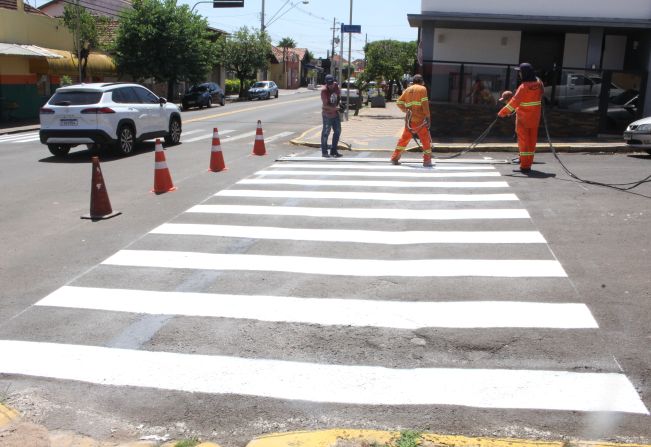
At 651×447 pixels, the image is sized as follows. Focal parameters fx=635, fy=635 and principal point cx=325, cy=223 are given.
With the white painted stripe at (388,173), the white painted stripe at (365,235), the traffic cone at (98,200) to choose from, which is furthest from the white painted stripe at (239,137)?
the white painted stripe at (365,235)

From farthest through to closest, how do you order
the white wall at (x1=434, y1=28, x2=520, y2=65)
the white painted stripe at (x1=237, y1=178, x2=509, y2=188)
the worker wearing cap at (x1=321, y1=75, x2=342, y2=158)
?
the white wall at (x1=434, y1=28, x2=520, y2=65) → the worker wearing cap at (x1=321, y1=75, x2=342, y2=158) → the white painted stripe at (x1=237, y1=178, x2=509, y2=188)

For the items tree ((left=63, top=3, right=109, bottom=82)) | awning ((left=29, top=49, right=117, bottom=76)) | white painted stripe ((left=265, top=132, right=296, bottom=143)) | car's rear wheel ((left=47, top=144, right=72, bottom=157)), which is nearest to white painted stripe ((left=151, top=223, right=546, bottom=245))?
car's rear wheel ((left=47, top=144, right=72, bottom=157))

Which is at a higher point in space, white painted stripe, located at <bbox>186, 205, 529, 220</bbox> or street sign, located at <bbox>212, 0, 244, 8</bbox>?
street sign, located at <bbox>212, 0, 244, 8</bbox>

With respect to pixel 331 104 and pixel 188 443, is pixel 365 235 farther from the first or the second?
pixel 331 104

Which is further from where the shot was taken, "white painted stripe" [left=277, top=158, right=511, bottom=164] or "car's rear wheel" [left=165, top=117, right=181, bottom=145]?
"car's rear wheel" [left=165, top=117, right=181, bottom=145]

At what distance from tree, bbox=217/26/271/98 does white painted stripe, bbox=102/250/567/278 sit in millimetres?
52082

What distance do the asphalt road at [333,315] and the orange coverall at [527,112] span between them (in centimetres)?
199

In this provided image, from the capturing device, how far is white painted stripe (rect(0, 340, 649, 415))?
401 centimetres

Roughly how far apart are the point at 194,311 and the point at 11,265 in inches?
105

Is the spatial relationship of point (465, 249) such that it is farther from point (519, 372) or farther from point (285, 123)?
point (285, 123)

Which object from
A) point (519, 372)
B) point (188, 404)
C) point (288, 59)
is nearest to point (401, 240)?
point (519, 372)

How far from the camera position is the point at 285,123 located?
2658 centimetres

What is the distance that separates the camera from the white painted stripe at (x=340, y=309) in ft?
17.0

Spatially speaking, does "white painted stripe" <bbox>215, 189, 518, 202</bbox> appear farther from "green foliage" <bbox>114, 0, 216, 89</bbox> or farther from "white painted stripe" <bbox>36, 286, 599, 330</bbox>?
"green foliage" <bbox>114, 0, 216, 89</bbox>
